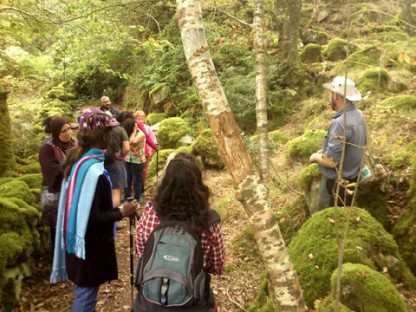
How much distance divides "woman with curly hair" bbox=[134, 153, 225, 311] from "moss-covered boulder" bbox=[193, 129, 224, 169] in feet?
21.4

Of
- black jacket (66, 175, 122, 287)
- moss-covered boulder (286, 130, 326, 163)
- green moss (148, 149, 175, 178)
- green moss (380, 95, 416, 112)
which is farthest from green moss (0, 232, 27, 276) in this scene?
green moss (380, 95, 416, 112)

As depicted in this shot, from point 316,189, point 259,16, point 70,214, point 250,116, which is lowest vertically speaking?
point 316,189

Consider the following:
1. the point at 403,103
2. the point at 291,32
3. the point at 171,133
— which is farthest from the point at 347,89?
the point at 291,32

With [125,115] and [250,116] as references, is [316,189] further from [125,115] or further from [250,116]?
[250,116]

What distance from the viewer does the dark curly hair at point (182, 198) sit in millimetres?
2309

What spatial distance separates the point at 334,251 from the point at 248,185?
1846mm

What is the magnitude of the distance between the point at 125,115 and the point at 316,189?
3789mm

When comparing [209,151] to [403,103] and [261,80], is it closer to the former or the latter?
[403,103]

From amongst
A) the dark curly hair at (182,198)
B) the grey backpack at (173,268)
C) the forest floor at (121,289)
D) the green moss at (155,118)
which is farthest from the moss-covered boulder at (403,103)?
the green moss at (155,118)

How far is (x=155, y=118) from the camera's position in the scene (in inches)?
510

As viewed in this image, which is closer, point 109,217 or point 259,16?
point 109,217

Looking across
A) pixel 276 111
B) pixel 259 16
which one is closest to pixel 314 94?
pixel 276 111

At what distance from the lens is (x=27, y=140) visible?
8.04 metres

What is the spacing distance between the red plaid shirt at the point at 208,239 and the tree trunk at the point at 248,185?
0.98ft
